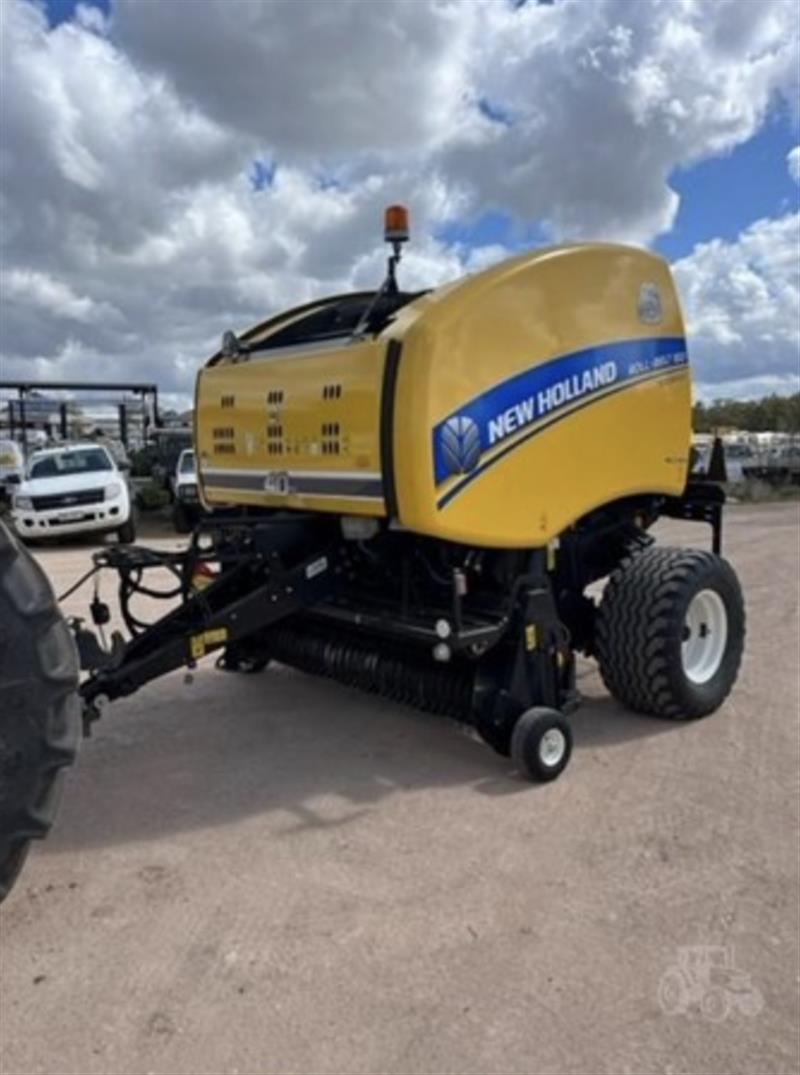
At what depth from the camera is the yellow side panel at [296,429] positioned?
4500mm

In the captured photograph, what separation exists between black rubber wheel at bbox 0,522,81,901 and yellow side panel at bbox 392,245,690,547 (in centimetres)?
186

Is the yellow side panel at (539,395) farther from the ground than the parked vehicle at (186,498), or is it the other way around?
the yellow side panel at (539,395)

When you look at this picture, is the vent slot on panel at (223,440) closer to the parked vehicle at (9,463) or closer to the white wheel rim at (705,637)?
the white wheel rim at (705,637)

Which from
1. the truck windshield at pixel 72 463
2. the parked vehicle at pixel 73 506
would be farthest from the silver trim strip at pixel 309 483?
the truck windshield at pixel 72 463

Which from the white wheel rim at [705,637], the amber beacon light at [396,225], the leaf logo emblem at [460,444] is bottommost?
the white wheel rim at [705,637]

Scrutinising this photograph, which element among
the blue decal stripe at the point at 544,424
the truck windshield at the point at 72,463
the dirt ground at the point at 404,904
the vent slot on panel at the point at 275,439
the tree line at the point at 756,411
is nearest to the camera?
the dirt ground at the point at 404,904

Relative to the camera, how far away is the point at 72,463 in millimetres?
16625

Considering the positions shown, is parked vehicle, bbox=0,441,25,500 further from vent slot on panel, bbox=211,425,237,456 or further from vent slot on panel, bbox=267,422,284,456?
vent slot on panel, bbox=267,422,284,456

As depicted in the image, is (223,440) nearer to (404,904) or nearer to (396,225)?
(396,225)

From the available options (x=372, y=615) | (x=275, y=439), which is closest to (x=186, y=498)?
(x=275, y=439)

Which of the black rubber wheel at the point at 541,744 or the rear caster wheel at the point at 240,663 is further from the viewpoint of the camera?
the rear caster wheel at the point at 240,663

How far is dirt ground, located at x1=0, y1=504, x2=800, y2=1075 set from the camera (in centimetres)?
275

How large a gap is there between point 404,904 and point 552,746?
1395mm

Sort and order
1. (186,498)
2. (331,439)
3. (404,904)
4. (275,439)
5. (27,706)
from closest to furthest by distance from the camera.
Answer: (27,706), (404,904), (331,439), (275,439), (186,498)
